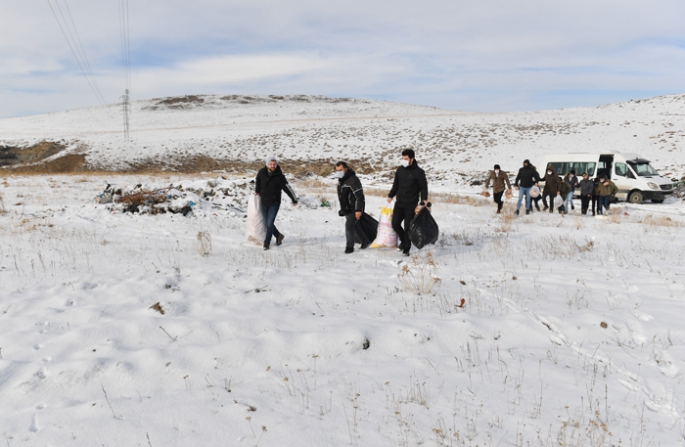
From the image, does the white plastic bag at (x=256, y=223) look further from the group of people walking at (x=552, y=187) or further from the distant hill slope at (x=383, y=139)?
the distant hill slope at (x=383, y=139)

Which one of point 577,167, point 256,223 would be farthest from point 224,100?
point 256,223

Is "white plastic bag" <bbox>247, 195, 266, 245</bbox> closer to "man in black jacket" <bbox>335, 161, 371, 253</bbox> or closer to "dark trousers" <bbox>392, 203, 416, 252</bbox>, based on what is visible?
"man in black jacket" <bbox>335, 161, 371, 253</bbox>

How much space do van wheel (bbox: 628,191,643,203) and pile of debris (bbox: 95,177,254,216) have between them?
16382 millimetres

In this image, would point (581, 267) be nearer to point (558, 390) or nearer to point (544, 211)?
point (558, 390)

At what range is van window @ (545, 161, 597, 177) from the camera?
761 inches

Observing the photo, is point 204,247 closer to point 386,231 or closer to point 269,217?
point 269,217

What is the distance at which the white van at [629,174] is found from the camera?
18281 millimetres

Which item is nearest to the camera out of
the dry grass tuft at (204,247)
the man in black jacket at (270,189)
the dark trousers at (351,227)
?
the dry grass tuft at (204,247)

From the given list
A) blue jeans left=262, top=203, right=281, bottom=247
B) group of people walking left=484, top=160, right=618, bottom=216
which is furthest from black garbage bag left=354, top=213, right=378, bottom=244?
group of people walking left=484, top=160, right=618, bottom=216

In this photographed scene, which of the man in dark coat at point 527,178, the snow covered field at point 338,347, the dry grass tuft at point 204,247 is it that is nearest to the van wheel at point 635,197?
the man in dark coat at point 527,178

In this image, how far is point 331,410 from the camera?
3.37 m

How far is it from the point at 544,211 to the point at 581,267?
9.45 metres

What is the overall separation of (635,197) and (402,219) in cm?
1560

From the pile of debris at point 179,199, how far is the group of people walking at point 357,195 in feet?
17.2
